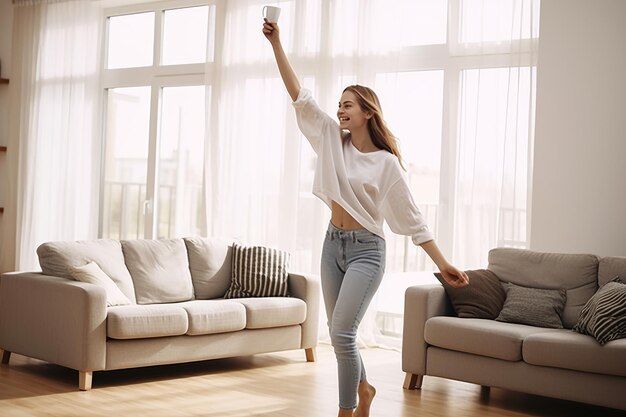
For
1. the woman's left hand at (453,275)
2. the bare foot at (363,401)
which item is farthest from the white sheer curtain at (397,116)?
the woman's left hand at (453,275)

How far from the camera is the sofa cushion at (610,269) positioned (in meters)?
4.66

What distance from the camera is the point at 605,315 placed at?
4152mm

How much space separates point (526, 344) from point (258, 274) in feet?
6.15

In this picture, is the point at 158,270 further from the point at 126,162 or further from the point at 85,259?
the point at 126,162

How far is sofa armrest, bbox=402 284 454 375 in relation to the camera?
4.74m

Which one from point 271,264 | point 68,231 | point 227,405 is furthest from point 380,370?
point 68,231

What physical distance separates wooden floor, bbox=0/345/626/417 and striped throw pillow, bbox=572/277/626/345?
0.47 m

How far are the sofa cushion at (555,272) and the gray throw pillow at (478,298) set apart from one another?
16 cm

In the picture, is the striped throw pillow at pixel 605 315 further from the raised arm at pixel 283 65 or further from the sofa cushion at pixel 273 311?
→ the raised arm at pixel 283 65

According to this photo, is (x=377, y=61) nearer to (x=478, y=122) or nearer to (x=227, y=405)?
(x=478, y=122)

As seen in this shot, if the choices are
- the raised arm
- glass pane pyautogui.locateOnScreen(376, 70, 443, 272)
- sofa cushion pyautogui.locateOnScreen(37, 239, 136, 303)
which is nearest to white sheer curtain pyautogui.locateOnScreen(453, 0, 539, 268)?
glass pane pyautogui.locateOnScreen(376, 70, 443, 272)

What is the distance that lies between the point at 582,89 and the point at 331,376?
2.37 m

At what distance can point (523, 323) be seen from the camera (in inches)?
184

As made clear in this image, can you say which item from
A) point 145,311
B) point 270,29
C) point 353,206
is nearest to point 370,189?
point 353,206
